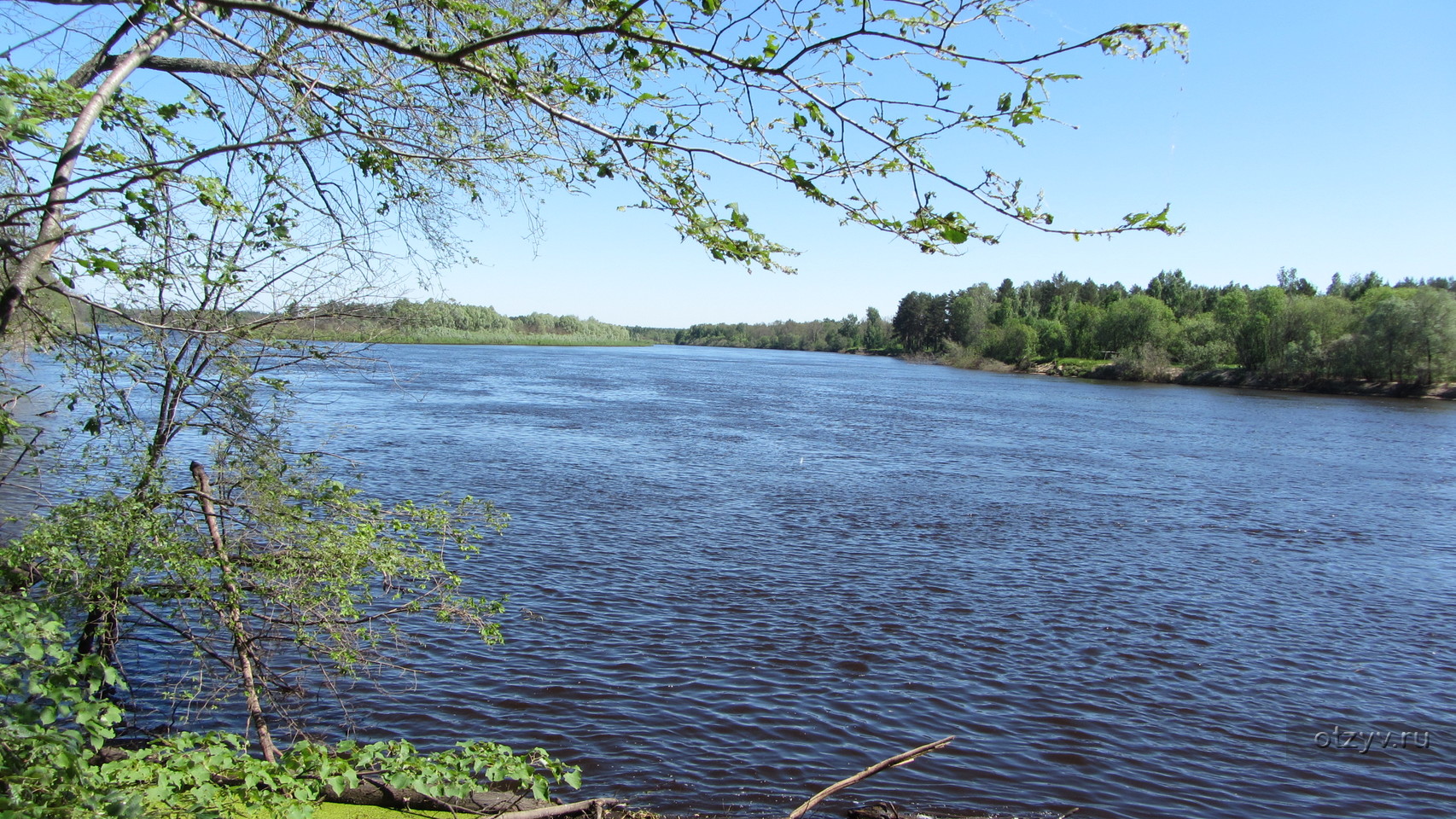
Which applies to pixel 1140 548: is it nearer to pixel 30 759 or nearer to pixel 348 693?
pixel 348 693

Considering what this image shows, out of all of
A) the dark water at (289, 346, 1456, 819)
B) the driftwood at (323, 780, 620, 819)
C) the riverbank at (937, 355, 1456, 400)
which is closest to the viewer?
the driftwood at (323, 780, 620, 819)

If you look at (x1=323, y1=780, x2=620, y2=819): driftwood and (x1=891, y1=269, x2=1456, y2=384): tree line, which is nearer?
(x1=323, y1=780, x2=620, y2=819): driftwood

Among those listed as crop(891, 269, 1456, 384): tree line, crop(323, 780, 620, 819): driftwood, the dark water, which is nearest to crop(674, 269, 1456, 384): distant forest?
crop(891, 269, 1456, 384): tree line

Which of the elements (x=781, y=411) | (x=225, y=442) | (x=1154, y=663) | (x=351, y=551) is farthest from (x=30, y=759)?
(x=781, y=411)

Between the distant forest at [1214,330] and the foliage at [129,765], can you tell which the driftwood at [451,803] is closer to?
the foliage at [129,765]

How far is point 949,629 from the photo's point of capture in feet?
38.9

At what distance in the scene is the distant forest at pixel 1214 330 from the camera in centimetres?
7344

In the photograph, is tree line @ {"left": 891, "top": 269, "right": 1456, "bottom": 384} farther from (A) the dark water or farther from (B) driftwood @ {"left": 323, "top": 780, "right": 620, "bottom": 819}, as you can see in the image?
(B) driftwood @ {"left": 323, "top": 780, "right": 620, "bottom": 819}

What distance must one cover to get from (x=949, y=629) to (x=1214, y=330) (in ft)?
322

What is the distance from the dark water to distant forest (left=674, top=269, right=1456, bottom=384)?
58.3 meters

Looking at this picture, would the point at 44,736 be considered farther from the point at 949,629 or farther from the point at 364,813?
the point at 949,629

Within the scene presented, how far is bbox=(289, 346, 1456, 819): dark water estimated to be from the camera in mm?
8258

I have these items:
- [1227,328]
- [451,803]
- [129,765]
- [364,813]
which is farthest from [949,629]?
[1227,328]

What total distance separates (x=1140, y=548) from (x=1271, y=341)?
86.5 metres
